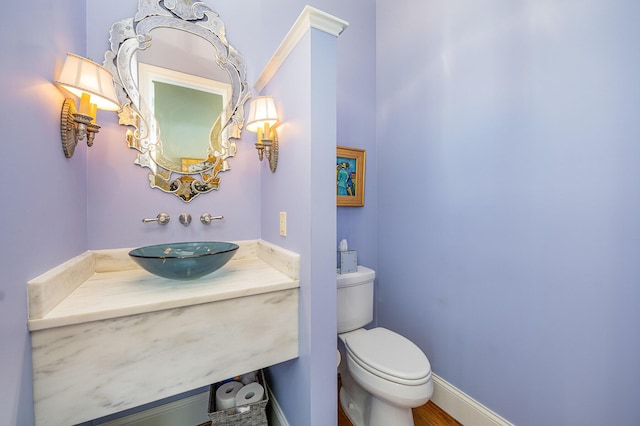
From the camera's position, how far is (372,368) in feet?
4.00

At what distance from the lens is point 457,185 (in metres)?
1.45

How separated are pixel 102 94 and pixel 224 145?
58 cm

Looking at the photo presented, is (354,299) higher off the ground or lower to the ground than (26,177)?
lower

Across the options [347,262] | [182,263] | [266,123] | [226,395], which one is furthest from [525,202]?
[226,395]

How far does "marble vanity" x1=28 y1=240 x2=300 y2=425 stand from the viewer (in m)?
0.73

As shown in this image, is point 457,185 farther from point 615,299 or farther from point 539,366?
point 539,366

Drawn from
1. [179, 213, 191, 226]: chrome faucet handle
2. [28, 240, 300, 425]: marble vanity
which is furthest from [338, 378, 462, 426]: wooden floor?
[179, 213, 191, 226]: chrome faucet handle

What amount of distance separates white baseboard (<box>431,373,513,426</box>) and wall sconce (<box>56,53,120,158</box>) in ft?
7.44

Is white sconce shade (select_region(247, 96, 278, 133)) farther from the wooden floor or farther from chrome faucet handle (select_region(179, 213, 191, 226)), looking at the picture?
the wooden floor

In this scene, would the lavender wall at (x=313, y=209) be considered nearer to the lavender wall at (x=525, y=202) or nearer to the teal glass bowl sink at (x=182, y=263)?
the teal glass bowl sink at (x=182, y=263)

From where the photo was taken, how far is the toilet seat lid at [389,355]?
45.7 inches

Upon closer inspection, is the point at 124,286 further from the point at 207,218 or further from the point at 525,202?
the point at 525,202

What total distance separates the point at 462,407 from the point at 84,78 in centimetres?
241

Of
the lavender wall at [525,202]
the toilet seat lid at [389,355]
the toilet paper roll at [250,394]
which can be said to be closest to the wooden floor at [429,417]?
the lavender wall at [525,202]
